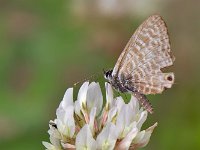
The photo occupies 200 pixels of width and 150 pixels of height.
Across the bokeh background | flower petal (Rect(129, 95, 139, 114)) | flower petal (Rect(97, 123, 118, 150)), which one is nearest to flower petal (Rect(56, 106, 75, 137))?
flower petal (Rect(97, 123, 118, 150))

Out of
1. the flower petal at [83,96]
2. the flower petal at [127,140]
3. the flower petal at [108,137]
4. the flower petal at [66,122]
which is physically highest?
the flower petal at [83,96]

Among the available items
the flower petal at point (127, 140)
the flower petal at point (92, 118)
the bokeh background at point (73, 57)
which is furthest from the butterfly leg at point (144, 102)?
the bokeh background at point (73, 57)

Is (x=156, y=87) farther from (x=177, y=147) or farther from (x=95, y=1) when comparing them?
(x=95, y=1)

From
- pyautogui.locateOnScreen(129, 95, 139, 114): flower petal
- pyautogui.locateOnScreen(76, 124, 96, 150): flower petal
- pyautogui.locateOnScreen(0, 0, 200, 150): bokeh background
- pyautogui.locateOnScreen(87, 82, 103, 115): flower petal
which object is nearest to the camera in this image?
pyautogui.locateOnScreen(76, 124, 96, 150): flower petal

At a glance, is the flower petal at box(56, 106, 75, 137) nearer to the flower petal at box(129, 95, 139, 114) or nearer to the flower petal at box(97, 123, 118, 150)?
the flower petal at box(97, 123, 118, 150)

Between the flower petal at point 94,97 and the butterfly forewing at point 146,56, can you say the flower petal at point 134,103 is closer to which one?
the butterfly forewing at point 146,56

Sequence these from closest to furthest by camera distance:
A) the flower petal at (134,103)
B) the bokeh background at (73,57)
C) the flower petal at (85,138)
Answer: the flower petal at (85,138) < the flower petal at (134,103) < the bokeh background at (73,57)
